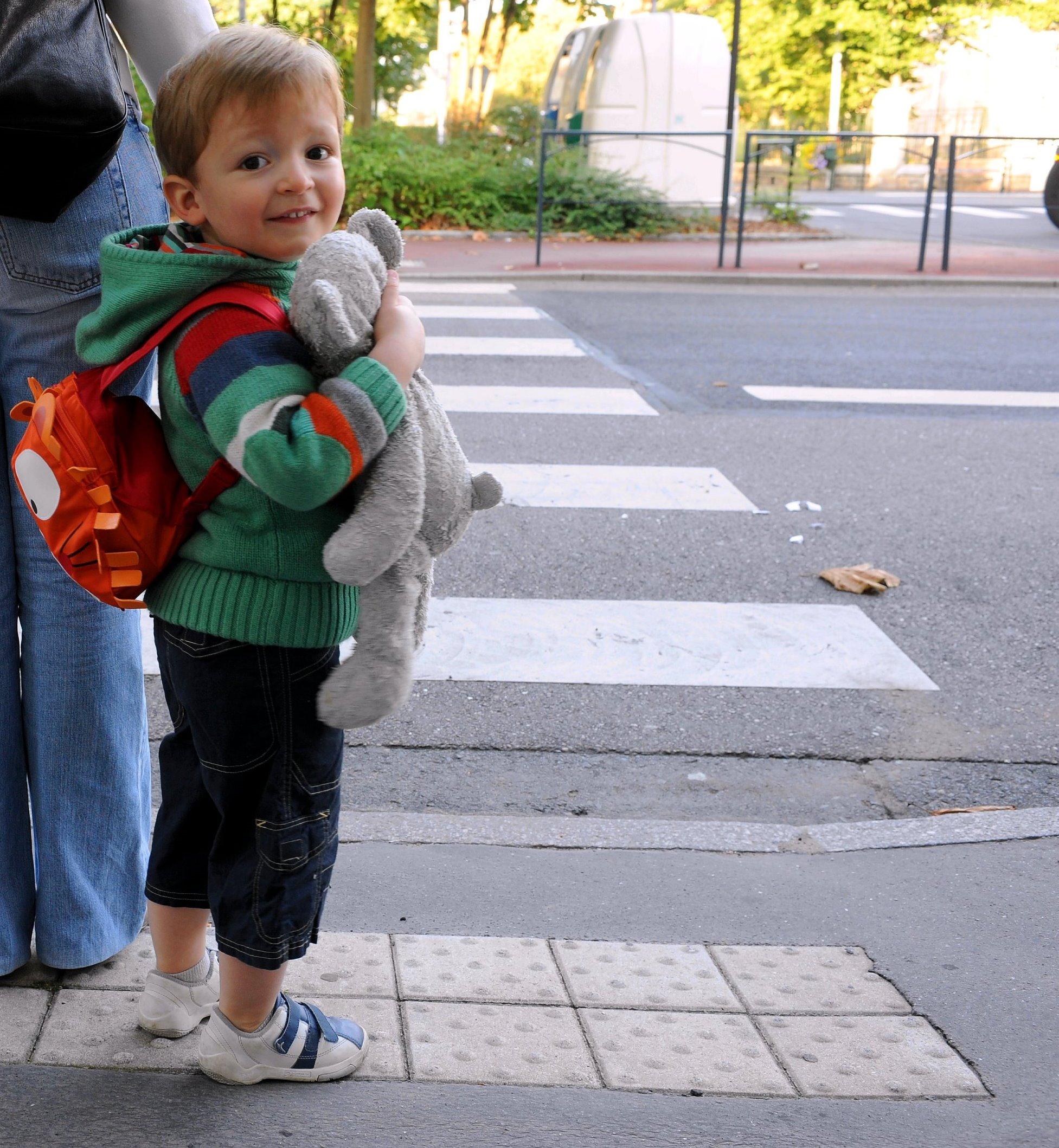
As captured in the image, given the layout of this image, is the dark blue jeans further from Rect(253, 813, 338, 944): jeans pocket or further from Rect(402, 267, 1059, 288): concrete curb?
Rect(402, 267, 1059, 288): concrete curb

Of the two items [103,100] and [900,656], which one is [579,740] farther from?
[103,100]

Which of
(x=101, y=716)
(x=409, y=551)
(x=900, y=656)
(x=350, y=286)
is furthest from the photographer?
(x=900, y=656)

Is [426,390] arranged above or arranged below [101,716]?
above

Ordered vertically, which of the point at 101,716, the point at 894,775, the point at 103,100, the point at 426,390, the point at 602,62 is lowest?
the point at 894,775

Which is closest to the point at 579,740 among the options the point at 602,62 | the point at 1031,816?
the point at 1031,816

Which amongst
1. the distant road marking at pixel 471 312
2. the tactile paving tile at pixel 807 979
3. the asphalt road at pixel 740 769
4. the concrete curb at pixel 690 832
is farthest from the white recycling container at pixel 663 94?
the tactile paving tile at pixel 807 979

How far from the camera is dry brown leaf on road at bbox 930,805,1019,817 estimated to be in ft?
10.6

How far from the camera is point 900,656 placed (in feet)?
13.7

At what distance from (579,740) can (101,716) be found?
1.59m

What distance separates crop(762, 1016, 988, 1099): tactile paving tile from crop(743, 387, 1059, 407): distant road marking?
5.86m

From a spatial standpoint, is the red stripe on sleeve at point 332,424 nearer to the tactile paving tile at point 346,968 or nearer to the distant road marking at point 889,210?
the tactile paving tile at point 346,968

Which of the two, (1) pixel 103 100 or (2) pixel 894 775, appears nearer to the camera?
(1) pixel 103 100

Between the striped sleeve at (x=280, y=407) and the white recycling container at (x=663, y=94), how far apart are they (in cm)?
1743

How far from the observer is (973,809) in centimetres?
327
